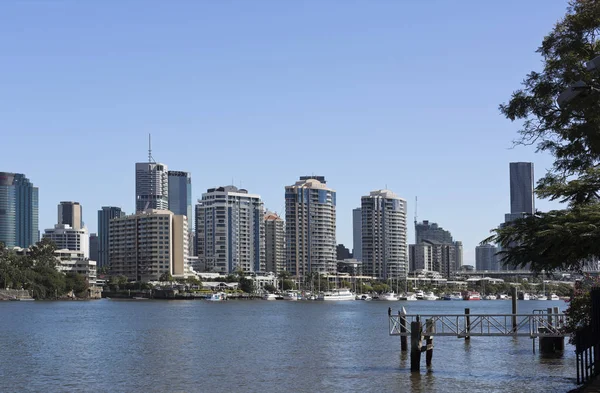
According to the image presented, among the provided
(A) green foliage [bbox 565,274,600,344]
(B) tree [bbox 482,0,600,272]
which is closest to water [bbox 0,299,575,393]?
(A) green foliage [bbox 565,274,600,344]

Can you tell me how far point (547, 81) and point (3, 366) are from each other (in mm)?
42546

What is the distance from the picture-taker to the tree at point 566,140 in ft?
95.8

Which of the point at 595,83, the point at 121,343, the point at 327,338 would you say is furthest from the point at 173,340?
the point at 595,83

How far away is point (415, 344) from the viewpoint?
52.7 metres

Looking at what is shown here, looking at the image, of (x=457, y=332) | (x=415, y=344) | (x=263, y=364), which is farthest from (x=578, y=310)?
(x=263, y=364)

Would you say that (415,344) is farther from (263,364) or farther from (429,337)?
(263,364)

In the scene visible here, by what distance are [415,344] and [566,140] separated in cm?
2346

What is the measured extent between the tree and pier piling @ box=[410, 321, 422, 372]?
17.8 m

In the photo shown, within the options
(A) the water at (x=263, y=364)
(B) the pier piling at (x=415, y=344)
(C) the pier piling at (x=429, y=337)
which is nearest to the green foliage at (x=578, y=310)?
(A) the water at (x=263, y=364)

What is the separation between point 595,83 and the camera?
2752cm

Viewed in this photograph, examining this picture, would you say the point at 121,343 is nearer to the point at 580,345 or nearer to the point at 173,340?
the point at 173,340

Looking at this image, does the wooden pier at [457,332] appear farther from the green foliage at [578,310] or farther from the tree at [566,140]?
the tree at [566,140]

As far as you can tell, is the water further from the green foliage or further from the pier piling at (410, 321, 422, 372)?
Result: the green foliage

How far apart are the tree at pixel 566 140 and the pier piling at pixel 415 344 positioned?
17783 mm
